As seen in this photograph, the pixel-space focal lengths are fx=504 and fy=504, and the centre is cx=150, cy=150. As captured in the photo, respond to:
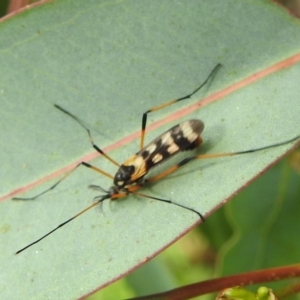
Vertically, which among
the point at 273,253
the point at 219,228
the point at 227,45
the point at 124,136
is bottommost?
the point at 219,228

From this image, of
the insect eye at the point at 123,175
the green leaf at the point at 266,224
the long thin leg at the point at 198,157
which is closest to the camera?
the long thin leg at the point at 198,157

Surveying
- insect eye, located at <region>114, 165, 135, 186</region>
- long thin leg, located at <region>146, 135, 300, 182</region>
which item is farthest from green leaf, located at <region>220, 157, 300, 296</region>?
insect eye, located at <region>114, 165, 135, 186</region>

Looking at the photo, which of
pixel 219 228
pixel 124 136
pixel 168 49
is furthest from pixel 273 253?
pixel 168 49

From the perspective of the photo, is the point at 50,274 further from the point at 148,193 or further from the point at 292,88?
the point at 292,88

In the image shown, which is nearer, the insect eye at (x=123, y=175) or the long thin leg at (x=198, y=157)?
the long thin leg at (x=198, y=157)

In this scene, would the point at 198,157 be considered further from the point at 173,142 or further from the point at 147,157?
the point at 147,157

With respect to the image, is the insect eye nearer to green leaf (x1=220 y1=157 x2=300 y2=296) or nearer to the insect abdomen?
the insect abdomen

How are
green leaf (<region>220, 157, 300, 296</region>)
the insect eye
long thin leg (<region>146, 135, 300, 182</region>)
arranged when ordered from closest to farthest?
long thin leg (<region>146, 135, 300, 182</region>), the insect eye, green leaf (<region>220, 157, 300, 296</region>)

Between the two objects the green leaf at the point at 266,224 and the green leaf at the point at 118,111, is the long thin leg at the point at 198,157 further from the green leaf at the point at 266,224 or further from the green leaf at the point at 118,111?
the green leaf at the point at 266,224

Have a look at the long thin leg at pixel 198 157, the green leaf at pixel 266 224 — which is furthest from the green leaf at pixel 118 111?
the green leaf at pixel 266 224
